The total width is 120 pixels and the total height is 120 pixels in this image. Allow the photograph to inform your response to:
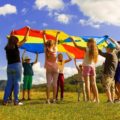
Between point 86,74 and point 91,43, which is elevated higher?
point 91,43

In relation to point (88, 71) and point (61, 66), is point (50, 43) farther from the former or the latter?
point (61, 66)

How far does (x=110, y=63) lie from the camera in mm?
12562

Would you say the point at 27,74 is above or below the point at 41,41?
below

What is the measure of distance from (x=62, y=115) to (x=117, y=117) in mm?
1225

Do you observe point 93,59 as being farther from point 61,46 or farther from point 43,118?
point 61,46

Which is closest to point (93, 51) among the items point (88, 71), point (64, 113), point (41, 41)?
point (88, 71)

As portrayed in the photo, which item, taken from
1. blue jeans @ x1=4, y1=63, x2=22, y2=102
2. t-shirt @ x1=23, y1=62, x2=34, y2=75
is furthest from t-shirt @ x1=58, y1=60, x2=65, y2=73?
blue jeans @ x1=4, y1=63, x2=22, y2=102

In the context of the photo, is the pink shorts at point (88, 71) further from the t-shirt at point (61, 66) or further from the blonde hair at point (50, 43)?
the t-shirt at point (61, 66)

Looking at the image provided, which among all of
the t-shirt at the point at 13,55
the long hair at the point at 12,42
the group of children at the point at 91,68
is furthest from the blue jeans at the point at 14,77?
the group of children at the point at 91,68

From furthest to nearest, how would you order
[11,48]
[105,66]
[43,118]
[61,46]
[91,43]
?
[61,46] < [105,66] < [91,43] < [11,48] < [43,118]

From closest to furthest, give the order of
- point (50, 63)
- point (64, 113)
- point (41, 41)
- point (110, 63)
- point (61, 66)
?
point (64, 113), point (50, 63), point (110, 63), point (61, 66), point (41, 41)

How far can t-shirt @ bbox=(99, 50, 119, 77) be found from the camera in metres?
12.5

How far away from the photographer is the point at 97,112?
929 centimetres

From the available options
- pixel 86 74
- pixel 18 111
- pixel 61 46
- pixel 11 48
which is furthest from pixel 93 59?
pixel 61 46
